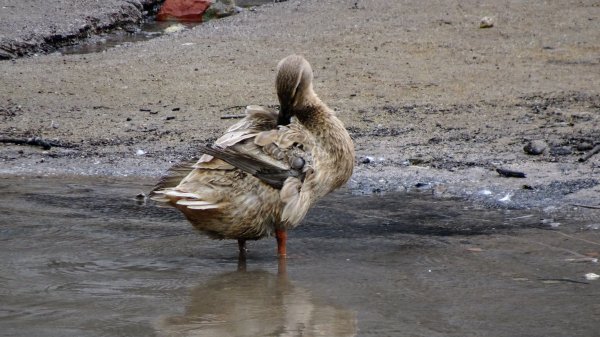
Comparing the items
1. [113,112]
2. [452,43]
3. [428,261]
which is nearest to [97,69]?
[113,112]

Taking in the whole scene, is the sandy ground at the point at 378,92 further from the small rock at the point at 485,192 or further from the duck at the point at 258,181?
the duck at the point at 258,181

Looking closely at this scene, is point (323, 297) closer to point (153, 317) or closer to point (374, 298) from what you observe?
point (374, 298)

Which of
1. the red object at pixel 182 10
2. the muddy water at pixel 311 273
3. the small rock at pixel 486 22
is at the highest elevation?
the small rock at pixel 486 22

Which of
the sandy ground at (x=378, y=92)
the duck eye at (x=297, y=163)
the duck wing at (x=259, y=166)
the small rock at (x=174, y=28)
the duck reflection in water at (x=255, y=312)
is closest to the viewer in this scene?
the duck reflection in water at (x=255, y=312)

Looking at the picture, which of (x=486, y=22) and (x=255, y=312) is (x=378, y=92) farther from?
(x=255, y=312)

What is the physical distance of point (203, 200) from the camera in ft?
19.2

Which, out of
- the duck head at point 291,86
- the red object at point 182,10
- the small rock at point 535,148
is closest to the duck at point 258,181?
the duck head at point 291,86

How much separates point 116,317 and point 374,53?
6.60 m

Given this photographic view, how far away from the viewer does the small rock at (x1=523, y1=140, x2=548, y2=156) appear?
8172 millimetres

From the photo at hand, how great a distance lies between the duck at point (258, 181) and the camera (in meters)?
5.86

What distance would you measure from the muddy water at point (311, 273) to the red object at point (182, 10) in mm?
8496

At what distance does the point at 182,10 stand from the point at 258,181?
10289mm

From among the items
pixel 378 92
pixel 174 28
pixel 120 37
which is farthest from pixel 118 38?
pixel 378 92

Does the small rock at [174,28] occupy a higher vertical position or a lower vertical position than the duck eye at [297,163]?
lower
